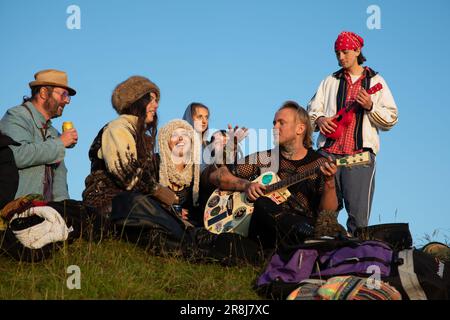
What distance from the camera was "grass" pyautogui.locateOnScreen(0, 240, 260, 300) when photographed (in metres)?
6.21

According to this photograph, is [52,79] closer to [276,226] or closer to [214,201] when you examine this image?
[214,201]

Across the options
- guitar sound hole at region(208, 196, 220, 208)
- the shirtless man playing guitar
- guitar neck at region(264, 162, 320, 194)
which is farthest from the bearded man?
guitar neck at region(264, 162, 320, 194)

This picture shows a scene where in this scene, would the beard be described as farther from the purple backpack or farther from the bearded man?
the purple backpack

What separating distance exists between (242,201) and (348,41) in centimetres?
218

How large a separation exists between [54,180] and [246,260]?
2403mm

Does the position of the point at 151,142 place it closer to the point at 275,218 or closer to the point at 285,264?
the point at 275,218

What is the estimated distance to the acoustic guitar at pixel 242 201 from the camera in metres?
8.20

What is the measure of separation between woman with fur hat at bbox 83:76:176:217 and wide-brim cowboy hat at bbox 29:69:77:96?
0.60 meters

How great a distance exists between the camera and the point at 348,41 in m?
8.94

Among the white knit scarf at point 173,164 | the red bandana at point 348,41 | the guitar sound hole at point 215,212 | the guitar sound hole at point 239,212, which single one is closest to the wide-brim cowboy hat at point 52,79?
the white knit scarf at point 173,164

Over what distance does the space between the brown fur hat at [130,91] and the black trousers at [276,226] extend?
182cm

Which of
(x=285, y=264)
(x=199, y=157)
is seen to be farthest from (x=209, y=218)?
(x=285, y=264)

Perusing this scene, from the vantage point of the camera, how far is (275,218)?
7.38 m

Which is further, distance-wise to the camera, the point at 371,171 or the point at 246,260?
the point at 371,171
